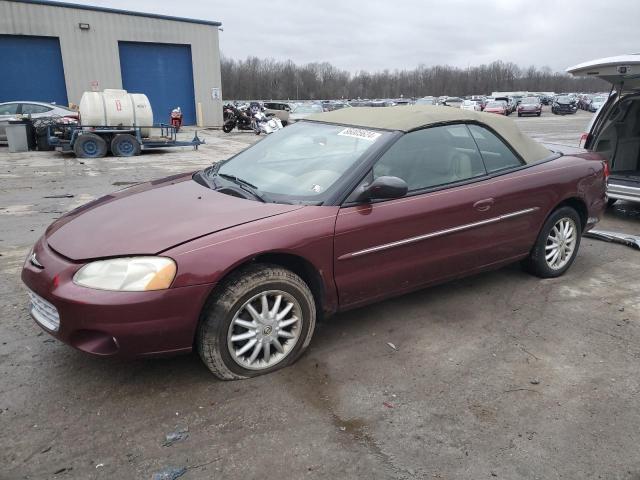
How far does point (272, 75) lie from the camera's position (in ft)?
304

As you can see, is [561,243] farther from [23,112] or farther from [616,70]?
[23,112]

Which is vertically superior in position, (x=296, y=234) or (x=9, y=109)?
(x=9, y=109)

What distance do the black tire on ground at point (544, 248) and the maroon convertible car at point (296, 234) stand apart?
0.05ft

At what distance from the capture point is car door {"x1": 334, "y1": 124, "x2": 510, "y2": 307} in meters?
3.09

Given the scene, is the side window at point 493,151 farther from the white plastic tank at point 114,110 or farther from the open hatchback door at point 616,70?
the white plastic tank at point 114,110

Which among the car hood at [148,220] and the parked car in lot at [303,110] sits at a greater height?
the parked car in lot at [303,110]

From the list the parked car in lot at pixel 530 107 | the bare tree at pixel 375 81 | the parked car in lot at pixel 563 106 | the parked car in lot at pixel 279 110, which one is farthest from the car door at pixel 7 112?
the bare tree at pixel 375 81

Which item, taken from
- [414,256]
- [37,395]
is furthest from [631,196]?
[37,395]

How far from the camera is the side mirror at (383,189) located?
3.00 metres

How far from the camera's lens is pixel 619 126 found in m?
7.09

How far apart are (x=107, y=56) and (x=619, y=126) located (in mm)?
23282

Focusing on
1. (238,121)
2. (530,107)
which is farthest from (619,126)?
(530,107)

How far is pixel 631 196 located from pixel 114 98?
13.7 m

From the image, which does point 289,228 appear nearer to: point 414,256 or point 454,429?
point 414,256
